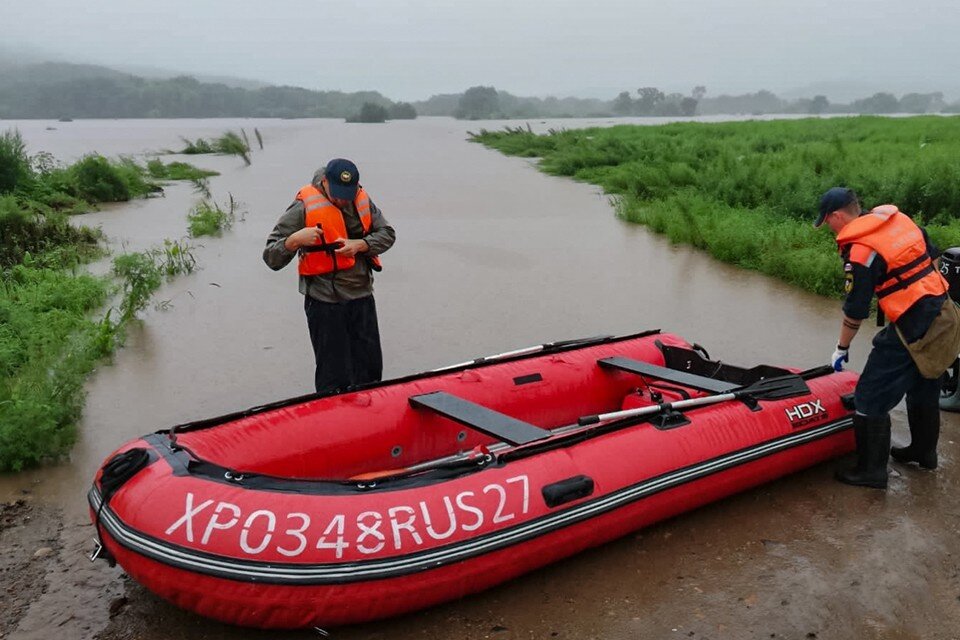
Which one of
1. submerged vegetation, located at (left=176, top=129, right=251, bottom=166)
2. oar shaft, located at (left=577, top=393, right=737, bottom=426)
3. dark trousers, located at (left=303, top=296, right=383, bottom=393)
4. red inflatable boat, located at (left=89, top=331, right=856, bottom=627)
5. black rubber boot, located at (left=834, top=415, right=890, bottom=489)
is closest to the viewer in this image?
red inflatable boat, located at (left=89, top=331, right=856, bottom=627)

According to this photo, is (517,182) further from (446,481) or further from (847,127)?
(446,481)

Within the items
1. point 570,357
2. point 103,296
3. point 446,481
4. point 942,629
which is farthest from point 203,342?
point 942,629

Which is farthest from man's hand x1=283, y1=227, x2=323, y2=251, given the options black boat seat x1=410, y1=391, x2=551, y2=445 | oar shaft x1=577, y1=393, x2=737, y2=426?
oar shaft x1=577, y1=393, x2=737, y2=426

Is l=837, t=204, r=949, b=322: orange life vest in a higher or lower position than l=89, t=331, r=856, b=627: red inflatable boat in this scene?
higher

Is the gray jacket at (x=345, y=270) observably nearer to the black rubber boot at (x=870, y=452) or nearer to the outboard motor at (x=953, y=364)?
the black rubber boot at (x=870, y=452)

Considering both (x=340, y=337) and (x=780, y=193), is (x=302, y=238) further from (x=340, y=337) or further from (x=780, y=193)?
(x=780, y=193)

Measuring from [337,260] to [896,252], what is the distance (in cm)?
277

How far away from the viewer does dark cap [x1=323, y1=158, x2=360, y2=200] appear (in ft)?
13.5

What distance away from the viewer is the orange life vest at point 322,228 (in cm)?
421

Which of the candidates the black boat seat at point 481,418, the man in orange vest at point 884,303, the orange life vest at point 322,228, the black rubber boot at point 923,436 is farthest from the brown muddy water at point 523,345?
the orange life vest at point 322,228

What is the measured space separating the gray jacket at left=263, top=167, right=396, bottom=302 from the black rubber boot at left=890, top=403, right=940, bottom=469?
2.91 meters

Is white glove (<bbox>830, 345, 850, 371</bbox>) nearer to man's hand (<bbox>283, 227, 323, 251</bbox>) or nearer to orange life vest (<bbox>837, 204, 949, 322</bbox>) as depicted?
orange life vest (<bbox>837, 204, 949, 322</bbox>)

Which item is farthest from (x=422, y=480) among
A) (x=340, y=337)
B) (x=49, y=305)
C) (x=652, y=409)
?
(x=49, y=305)

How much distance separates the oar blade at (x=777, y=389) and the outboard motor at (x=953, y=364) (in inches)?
40.2
